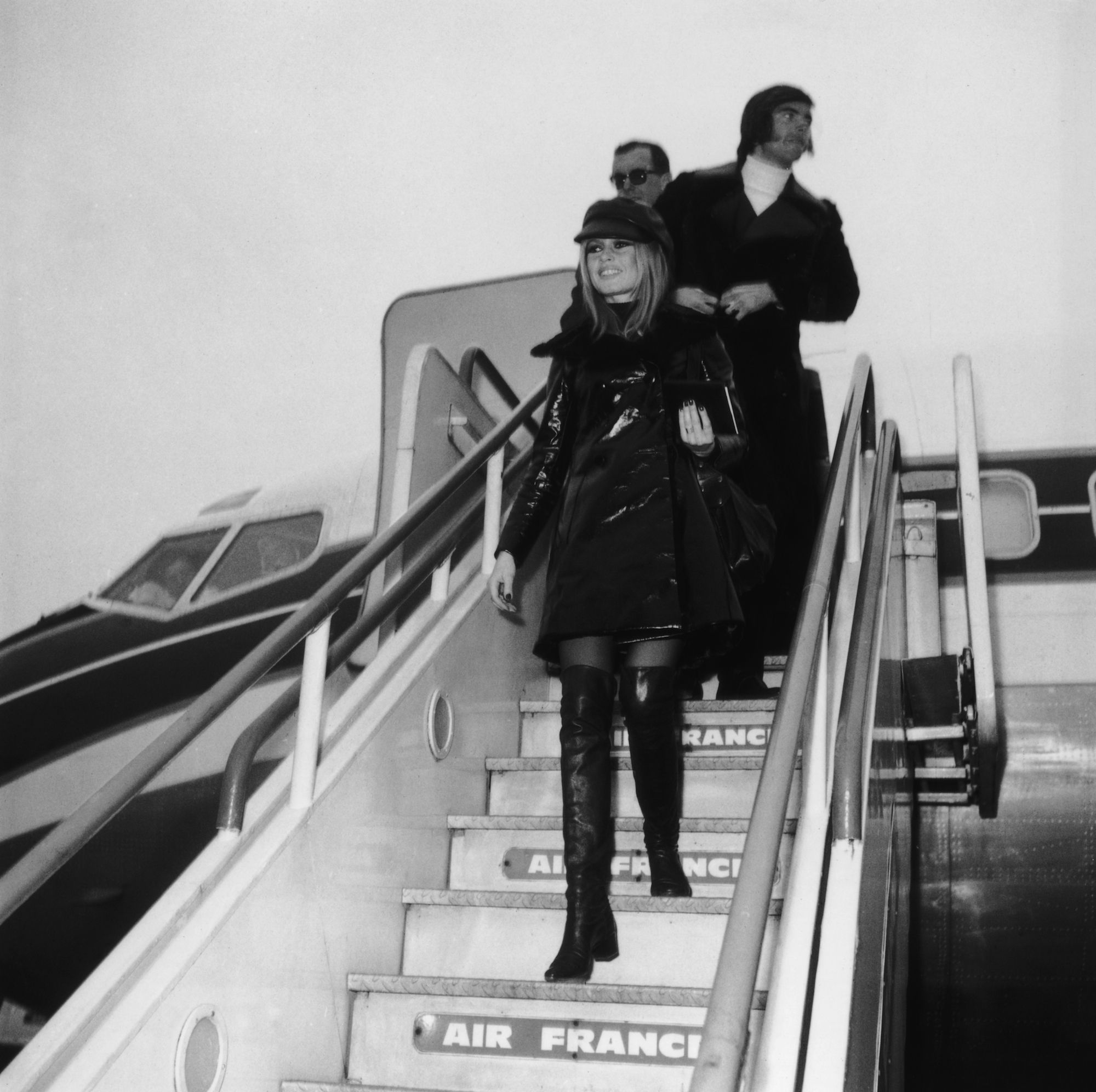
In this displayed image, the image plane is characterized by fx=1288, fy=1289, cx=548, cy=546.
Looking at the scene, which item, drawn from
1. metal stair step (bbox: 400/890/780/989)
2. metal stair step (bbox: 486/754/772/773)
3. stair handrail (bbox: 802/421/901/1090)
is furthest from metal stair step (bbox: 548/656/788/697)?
stair handrail (bbox: 802/421/901/1090)

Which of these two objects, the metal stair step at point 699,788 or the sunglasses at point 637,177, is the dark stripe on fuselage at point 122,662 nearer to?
the sunglasses at point 637,177

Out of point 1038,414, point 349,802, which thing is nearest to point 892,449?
point 1038,414

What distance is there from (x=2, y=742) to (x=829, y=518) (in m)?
3.51

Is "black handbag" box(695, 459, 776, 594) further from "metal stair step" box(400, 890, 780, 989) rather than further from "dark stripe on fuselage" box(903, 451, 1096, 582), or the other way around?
"dark stripe on fuselage" box(903, 451, 1096, 582)

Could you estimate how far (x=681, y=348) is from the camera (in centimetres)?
282

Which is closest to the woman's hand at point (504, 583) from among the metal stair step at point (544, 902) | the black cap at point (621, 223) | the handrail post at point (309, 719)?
the handrail post at point (309, 719)

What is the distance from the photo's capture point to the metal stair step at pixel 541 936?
8.09 ft

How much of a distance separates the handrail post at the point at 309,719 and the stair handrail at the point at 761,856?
934 millimetres

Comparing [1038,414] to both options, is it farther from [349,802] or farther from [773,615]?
[349,802]

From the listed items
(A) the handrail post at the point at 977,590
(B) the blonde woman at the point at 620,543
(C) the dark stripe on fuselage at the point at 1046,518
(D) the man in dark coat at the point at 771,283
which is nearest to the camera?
(B) the blonde woman at the point at 620,543

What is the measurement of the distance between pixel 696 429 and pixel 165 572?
327 cm

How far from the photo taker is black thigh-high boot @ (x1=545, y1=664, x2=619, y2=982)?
2.38 meters

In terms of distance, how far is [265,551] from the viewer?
208 inches

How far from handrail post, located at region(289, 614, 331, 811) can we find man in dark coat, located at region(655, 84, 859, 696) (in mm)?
1598
